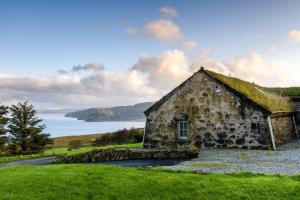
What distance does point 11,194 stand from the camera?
39.0 ft

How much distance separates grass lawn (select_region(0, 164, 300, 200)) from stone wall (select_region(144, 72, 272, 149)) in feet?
34.6

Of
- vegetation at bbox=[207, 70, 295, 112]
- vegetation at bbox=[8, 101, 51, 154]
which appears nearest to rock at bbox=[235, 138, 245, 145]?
vegetation at bbox=[207, 70, 295, 112]

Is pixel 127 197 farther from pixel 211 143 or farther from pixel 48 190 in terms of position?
pixel 211 143

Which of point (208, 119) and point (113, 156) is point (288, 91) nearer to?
point (208, 119)

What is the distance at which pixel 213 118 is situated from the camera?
82.0ft

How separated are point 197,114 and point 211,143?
2.76 metres

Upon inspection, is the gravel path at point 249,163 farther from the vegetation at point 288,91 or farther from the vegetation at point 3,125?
the vegetation at point 3,125

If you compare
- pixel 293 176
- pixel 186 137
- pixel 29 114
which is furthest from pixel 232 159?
pixel 29 114

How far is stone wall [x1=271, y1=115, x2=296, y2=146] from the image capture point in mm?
24000

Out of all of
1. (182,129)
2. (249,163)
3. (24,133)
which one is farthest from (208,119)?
(24,133)

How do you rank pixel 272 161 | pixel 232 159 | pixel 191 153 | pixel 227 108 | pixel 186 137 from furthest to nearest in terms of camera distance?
1. pixel 186 137
2. pixel 227 108
3. pixel 191 153
4. pixel 232 159
5. pixel 272 161

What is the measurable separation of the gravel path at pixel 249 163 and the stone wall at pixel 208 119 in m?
2.51

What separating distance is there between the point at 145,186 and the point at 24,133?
40.1 metres

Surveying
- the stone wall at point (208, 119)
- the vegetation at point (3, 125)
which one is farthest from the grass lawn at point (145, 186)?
the vegetation at point (3, 125)
